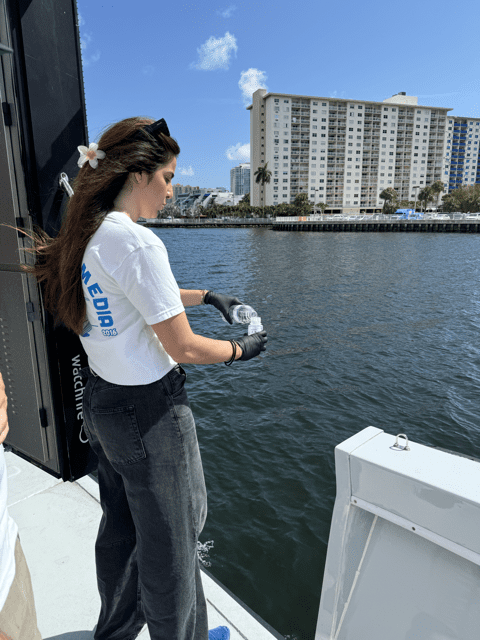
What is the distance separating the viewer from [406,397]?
319 inches

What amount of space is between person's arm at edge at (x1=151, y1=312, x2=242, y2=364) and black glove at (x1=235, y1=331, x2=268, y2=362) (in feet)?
0.50

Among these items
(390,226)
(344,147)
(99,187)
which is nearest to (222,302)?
(99,187)

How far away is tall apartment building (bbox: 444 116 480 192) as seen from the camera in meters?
126

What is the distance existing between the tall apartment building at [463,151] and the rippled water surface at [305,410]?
130454mm

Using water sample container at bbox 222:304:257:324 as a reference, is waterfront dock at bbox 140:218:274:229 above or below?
above

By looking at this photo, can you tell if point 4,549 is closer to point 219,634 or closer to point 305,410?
point 219,634

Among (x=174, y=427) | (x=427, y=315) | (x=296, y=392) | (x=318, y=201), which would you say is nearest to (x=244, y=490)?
(x=296, y=392)

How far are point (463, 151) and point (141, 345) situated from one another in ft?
510

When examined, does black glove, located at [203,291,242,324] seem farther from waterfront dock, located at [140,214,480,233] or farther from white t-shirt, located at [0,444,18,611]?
waterfront dock, located at [140,214,480,233]

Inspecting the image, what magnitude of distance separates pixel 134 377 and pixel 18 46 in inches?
62.0

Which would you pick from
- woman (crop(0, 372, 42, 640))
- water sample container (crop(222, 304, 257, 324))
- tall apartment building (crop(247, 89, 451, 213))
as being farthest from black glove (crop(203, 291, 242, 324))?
tall apartment building (crop(247, 89, 451, 213))

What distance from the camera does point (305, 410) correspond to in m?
7.39

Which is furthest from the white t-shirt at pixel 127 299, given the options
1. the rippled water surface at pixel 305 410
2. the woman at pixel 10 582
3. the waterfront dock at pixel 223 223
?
the waterfront dock at pixel 223 223

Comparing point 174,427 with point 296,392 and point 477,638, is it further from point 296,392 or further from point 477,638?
point 296,392
